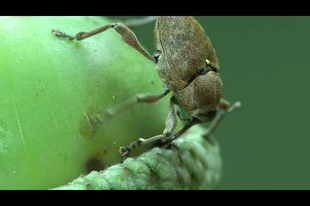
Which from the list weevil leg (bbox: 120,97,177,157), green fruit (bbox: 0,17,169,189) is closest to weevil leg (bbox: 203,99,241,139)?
weevil leg (bbox: 120,97,177,157)

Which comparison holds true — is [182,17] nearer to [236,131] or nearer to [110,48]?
[110,48]

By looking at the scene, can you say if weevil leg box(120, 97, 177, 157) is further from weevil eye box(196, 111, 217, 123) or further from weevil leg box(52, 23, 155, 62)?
weevil leg box(52, 23, 155, 62)

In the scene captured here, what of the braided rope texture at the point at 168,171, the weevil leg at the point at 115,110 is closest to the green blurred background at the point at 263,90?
the braided rope texture at the point at 168,171

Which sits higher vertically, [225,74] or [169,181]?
[169,181]

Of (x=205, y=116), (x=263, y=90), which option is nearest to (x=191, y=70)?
(x=205, y=116)

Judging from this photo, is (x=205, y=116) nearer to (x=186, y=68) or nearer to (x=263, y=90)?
(x=186, y=68)

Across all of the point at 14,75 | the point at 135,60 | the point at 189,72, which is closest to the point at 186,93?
the point at 189,72
